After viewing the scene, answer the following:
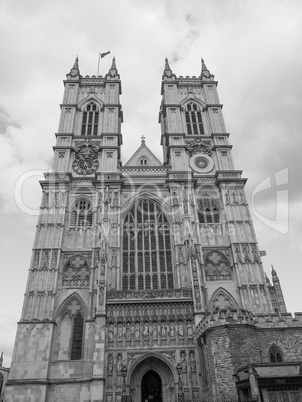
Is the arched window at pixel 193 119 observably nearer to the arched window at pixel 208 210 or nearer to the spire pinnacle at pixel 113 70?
the arched window at pixel 208 210

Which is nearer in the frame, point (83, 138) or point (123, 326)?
point (123, 326)

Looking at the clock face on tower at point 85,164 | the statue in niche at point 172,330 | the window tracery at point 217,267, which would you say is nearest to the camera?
the statue in niche at point 172,330

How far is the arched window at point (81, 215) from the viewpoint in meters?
28.3

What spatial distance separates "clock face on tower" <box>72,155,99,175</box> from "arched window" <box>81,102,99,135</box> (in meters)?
3.49

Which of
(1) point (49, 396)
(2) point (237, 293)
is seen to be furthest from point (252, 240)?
(1) point (49, 396)

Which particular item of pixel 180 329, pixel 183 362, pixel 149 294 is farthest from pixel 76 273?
pixel 183 362

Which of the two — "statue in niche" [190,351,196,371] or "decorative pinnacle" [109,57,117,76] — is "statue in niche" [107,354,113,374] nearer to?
"statue in niche" [190,351,196,371]

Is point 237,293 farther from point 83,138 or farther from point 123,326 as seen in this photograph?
point 83,138

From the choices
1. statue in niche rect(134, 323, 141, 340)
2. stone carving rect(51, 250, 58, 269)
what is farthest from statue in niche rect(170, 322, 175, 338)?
stone carving rect(51, 250, 58, 269)

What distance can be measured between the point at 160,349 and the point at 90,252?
925cm

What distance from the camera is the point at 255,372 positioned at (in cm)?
1346

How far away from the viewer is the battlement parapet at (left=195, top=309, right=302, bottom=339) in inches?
712

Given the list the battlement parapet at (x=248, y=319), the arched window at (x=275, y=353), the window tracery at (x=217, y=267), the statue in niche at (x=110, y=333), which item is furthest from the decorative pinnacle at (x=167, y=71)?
the arched window at (x=275, y=353)

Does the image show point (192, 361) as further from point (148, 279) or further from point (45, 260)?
point (45, 260)
